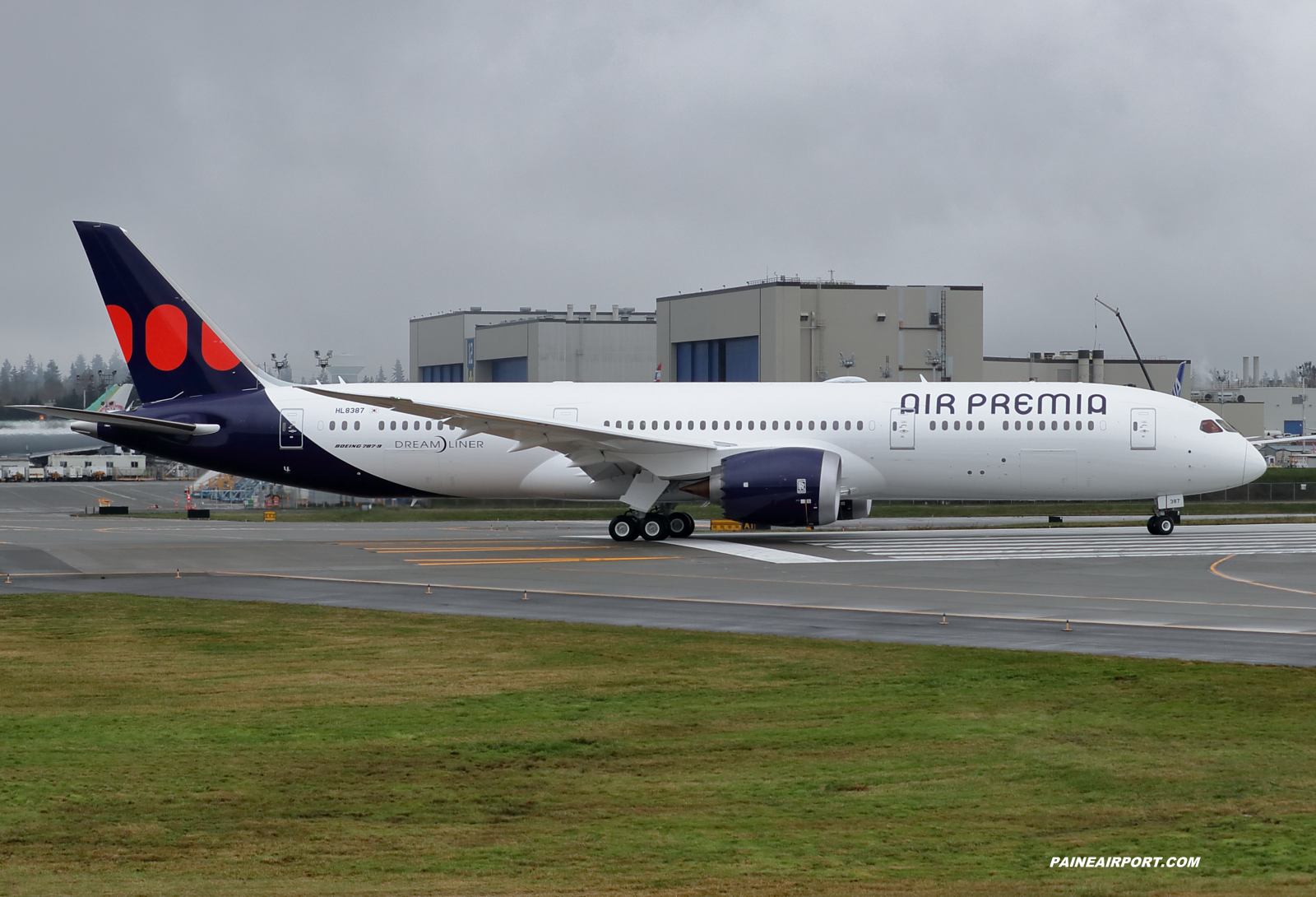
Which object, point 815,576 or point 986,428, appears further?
point 986,428

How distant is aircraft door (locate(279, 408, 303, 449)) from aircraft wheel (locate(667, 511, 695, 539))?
10.1 metres

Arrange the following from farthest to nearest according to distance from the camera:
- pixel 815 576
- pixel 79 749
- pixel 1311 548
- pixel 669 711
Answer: pixel 1311 548
pixel 815 576
pixel 669 711
pixel 79 749

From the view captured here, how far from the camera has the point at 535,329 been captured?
318 ft

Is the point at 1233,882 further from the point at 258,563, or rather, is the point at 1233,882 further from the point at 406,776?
the point at 258,563

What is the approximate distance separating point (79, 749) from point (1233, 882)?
338 inches

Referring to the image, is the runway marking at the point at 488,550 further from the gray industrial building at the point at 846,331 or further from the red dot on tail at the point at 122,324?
the gray industrial building at the point at 846,331

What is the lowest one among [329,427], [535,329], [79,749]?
[79,749]

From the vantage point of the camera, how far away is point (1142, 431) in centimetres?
3372

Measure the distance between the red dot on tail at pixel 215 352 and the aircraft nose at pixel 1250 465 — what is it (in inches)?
1049

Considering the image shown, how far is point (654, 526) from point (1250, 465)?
1547 centimetres

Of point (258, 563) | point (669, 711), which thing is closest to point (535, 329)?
point (258, 563)
